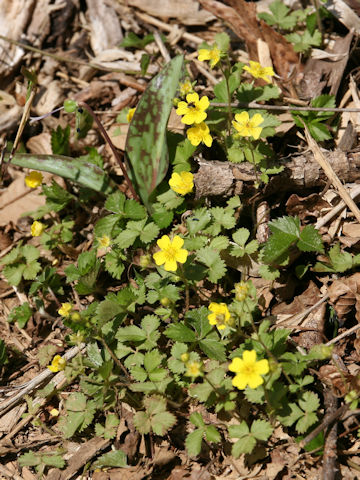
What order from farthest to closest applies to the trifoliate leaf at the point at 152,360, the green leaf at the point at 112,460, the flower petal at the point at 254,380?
1. the trifoliate leaf at the point at 152,360
2. the green leaf at the point at 112,460
3. the flower petal at the point at 254,380

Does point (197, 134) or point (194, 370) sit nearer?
point (194, 370)

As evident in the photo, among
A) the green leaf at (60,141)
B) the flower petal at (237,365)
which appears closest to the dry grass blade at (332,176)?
the flower petal at (237,365)

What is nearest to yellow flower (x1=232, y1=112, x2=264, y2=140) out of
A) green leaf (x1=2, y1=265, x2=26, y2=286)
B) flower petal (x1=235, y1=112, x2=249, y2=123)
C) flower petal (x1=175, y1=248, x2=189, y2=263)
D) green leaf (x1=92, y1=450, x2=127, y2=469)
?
flower petal (x1=235, y1=112, x2=249, y2=123)

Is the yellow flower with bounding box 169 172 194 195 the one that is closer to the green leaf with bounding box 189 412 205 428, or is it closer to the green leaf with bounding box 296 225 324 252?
the green leaf with bounding box 296 225 324 252

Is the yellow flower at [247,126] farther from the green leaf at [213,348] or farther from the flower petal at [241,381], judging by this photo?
the flower petal at [241,381]

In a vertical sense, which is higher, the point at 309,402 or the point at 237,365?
the point at 237,365

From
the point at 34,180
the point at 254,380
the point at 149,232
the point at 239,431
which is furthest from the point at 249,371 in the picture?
the point at 34,180

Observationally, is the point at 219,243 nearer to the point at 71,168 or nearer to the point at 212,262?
the point at 212,262

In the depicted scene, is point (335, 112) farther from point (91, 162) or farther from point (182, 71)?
point (91, 162)
